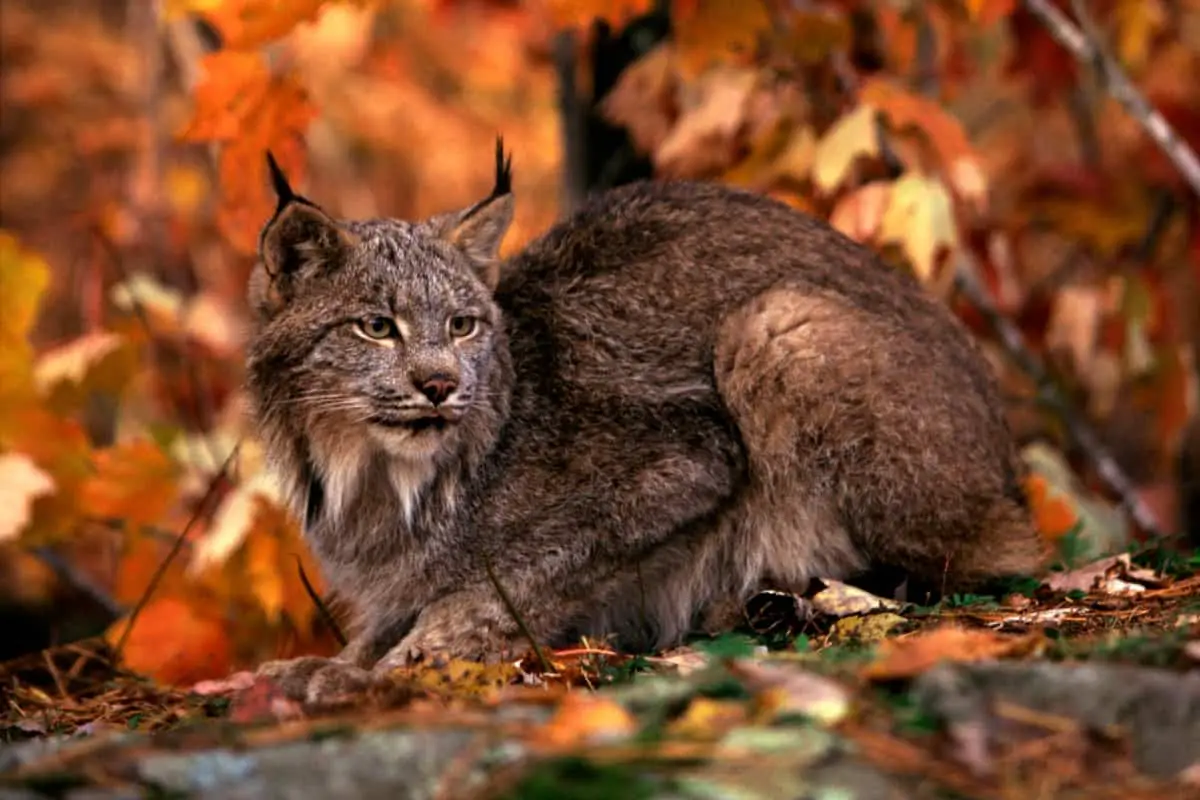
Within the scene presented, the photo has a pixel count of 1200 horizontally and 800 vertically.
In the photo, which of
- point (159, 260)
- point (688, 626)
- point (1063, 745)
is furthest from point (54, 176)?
point (1063, 745)

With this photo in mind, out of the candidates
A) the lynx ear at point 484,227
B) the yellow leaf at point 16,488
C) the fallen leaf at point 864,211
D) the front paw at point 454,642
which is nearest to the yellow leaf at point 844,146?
the fallen leaf at point 864,211

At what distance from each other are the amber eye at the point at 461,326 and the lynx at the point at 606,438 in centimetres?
1

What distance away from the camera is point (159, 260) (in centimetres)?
990

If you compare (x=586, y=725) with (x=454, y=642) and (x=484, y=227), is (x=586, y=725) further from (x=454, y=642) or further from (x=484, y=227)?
(x=484, y=227)

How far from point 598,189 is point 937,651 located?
4.09 meters

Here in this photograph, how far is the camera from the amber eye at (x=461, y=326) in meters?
4.50

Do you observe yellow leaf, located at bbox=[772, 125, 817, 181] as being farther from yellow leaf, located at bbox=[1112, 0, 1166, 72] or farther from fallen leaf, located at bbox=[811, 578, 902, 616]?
fallen leaf, located at bbox=[811, 578, 902, 616]

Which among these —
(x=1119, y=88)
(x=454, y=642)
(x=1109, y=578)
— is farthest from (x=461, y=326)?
(x=1119, y=88)

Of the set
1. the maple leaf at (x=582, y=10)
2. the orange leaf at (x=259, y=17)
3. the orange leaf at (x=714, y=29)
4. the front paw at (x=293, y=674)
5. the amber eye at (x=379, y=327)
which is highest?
the orange leaf at (x=259, y=17)

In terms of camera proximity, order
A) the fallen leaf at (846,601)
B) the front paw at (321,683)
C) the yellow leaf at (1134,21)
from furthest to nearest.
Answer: the yellow leaf at (1134,21), the fallen leaf at (846,601), the front paw at (321,683)

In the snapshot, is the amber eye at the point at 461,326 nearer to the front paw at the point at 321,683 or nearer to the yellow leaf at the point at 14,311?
the front paw at the point at 321,683

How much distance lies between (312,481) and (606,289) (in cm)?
105

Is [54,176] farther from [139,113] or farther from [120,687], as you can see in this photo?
[120,687]

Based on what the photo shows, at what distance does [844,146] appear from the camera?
519 centimetres
